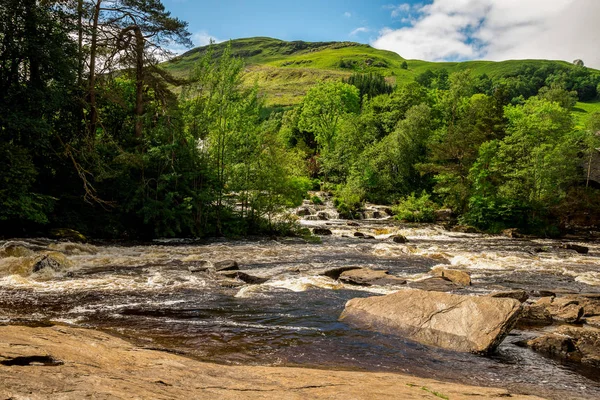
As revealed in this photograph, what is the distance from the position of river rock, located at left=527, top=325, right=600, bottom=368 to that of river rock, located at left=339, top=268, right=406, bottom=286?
21.7 feet

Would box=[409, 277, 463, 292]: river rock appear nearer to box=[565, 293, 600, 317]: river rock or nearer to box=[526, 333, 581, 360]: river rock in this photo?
box=[565, 293, 600, 317]: river rock

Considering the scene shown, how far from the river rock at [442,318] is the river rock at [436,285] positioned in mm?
4320

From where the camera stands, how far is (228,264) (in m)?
18.1

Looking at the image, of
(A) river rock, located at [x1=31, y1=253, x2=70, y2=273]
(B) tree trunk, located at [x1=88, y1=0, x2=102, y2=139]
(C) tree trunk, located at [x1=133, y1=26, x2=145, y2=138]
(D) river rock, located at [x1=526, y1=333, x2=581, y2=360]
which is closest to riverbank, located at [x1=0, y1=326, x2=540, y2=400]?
(D) river rock, located at [x1=526, y1=333, x2=581, y2=360]

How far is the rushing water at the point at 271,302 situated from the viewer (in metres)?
8.28

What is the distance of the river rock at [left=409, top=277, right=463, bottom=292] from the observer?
50.2 ft

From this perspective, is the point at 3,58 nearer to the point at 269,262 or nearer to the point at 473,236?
the point at 269,262

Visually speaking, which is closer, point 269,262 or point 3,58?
point 269,262

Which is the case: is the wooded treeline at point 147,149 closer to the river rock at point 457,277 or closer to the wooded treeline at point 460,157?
the wooded treeline at point 460,157

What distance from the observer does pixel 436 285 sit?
1573cm

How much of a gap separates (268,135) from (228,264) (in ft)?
50.0

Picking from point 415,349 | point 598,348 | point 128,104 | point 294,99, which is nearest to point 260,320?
point 415,349

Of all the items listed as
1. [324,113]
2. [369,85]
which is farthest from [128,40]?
[369,85]

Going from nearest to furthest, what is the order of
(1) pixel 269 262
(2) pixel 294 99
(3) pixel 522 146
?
1. (1) pixel 269 262
2. (3) pixel 522 146
3. (2) pixel 294 99
